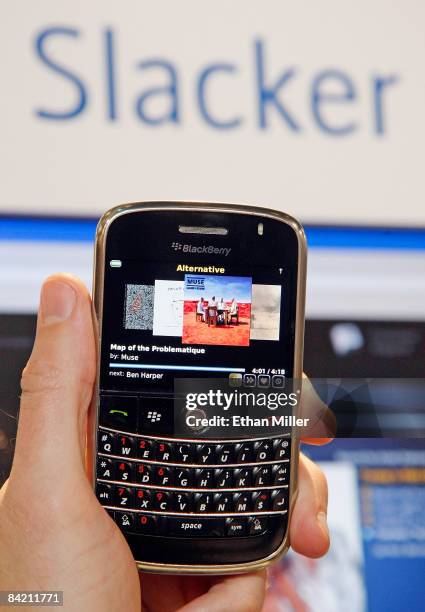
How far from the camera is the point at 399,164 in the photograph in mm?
798

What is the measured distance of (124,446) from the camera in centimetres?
52

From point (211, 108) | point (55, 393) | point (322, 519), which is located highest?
point (211, 108)

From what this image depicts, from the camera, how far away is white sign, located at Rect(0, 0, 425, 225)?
29.4 inches

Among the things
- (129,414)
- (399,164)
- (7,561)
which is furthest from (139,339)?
(399,164)

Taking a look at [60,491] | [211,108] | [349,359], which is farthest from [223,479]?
[211,108]

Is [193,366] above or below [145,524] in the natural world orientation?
above

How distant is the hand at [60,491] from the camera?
48cm

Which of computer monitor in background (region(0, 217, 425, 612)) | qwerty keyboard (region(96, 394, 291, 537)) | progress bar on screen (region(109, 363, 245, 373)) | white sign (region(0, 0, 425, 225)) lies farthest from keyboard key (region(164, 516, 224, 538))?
white sign (region(0, 0, 425, 225))

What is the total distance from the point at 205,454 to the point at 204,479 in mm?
17

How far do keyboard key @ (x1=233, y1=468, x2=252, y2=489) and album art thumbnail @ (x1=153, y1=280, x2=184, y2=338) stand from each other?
0.11 m

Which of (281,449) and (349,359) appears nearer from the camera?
(281,449)

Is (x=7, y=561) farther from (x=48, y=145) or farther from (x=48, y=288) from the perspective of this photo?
(x=48, y=145)

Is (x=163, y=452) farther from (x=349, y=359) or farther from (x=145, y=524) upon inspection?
(x=349, y=359)

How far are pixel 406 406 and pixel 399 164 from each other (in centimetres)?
26
